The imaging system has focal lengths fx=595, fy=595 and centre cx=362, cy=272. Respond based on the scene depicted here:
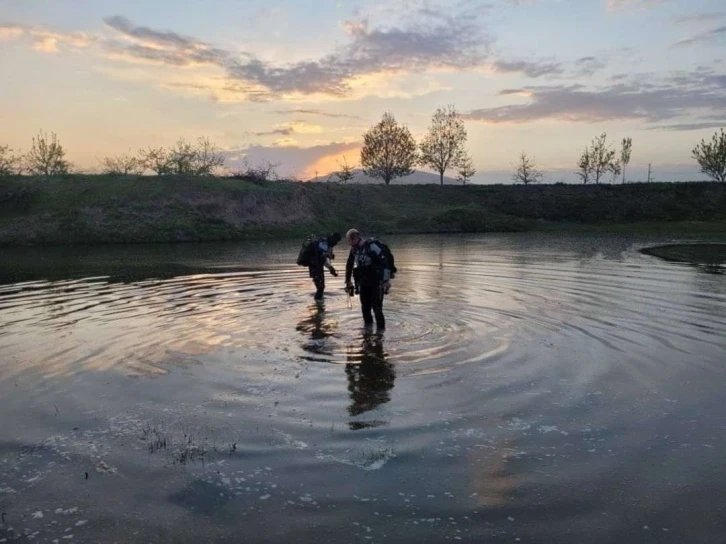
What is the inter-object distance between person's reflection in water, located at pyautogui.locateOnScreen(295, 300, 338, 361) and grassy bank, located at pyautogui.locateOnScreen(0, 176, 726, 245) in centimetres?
3448

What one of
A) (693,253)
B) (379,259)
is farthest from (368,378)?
(693,253)

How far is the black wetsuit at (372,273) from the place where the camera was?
12.4 metres

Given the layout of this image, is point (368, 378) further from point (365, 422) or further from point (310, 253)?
point (310, 253)

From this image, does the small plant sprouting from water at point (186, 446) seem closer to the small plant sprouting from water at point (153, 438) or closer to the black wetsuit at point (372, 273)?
the small plant sprouting from water at point (153, 438)

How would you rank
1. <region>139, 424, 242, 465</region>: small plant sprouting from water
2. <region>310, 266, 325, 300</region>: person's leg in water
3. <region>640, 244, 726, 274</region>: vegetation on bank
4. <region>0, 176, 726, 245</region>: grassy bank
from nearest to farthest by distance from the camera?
<region>139, 424, 242, 465</region>: small plant sprouting from water → <region>310, 266, 325, 300</region>: person's leg in water → <region>640, 244, 726, 274</region>: vegetation on bank → <region>0, 176, 726, 245</region>: grassy bank

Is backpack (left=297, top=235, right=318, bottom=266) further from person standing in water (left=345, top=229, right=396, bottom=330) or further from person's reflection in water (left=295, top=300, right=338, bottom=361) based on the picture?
person standing in water (left=345, top=229, right=396, bottom=330)

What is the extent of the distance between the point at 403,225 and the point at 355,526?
5114 centimetres

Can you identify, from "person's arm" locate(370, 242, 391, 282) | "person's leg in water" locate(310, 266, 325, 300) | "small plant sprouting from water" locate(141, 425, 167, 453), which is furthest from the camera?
"person's leg in water" locate(310, 266, 325, 300)

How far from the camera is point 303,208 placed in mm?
56500

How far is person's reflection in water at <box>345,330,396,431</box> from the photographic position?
7949 millimetres

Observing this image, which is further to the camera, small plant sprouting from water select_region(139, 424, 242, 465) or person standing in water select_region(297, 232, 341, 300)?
person standing in water select_region(297, 232, 341, 300)

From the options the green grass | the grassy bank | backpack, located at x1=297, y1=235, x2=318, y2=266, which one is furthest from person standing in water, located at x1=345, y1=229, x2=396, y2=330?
the grassy bank

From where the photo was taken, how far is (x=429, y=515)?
5270mm

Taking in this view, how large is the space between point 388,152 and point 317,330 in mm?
74003
